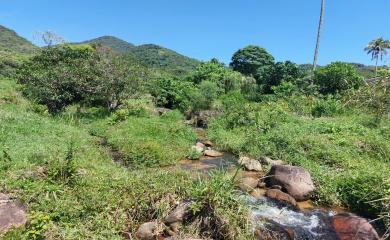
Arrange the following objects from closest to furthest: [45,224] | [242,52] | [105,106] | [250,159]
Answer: [45,224]
[250,159]
[105,106]
[242,52]

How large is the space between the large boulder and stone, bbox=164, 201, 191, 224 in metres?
3.46

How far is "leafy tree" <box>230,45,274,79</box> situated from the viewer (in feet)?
151

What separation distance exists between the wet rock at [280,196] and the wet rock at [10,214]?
20.0 ft

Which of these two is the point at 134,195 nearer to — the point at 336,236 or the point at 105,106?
the point at 336,236

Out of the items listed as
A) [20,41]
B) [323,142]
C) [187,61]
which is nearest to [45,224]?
[323,142]

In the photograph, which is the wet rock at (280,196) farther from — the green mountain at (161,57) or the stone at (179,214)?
the green mountain at (161,57)

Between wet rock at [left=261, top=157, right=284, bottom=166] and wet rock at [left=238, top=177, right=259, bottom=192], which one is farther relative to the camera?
wet rock at [left=261, top=157, right=284, bottom=166]

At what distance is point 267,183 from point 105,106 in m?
14.3

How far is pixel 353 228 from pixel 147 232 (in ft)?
14.5

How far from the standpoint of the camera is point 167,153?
13281 millimetres

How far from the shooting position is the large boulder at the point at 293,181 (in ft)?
32.0

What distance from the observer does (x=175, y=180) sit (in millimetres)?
8438

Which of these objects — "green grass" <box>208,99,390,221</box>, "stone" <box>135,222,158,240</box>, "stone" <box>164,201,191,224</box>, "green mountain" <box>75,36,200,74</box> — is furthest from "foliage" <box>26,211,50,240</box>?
"green mountain" <box>75,36,200,74</box>

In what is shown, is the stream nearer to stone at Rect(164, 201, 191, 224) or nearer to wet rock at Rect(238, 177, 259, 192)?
wet rock at Rect(238, 177, 259, 192)
